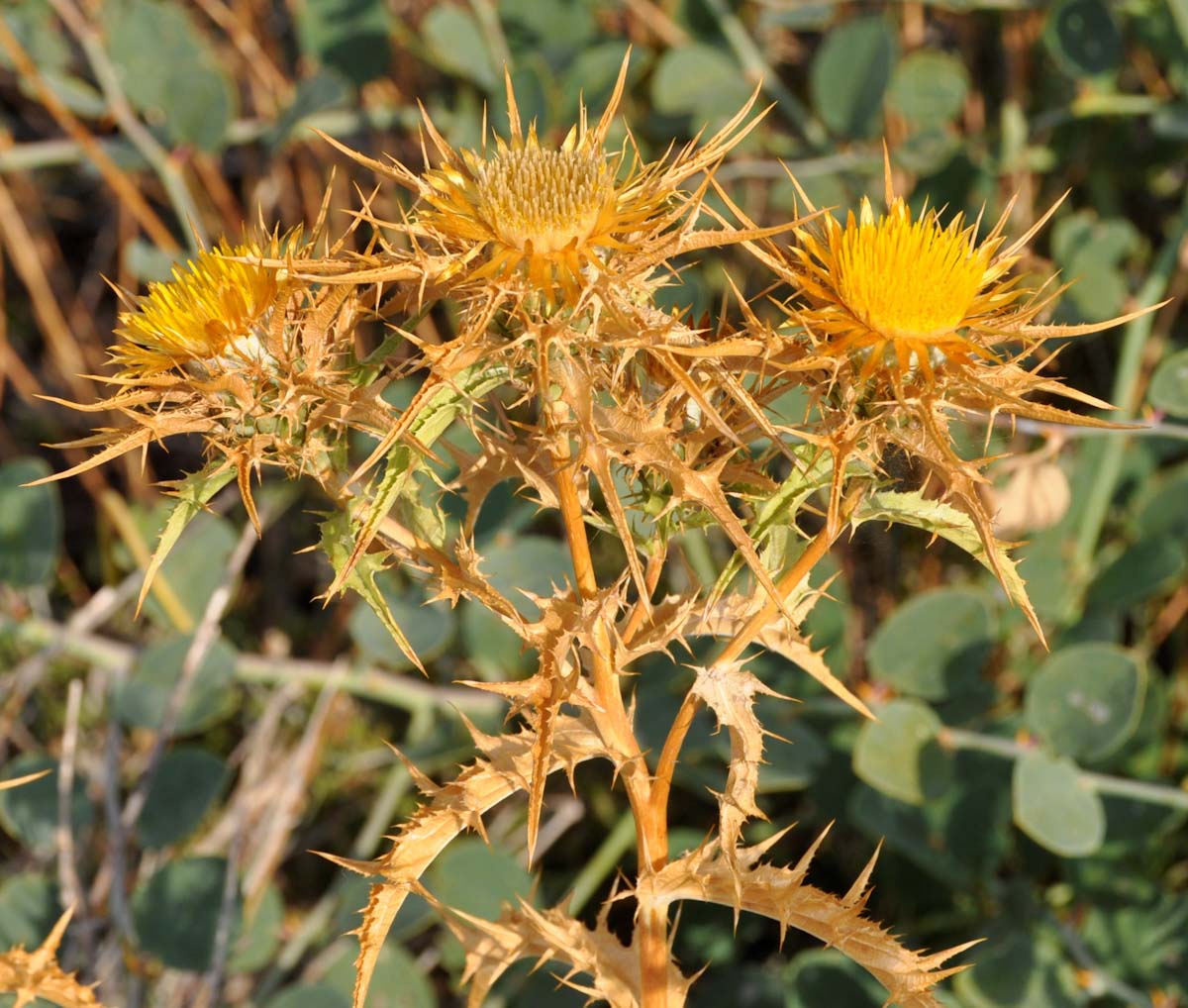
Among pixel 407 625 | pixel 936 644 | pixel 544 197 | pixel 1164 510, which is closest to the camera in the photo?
pixel 544 197

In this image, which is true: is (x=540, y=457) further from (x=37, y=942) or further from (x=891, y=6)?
(x=891, y=6)

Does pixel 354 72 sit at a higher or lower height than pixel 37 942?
higher

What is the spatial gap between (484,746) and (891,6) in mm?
2447

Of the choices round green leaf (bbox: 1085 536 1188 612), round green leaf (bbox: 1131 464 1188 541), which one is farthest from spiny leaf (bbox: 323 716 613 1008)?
round green leaf (bbox: 1131 464 1188 541)

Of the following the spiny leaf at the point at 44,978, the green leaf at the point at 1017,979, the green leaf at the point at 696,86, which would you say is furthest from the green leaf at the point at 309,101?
the green leaf at the point at 1017,979

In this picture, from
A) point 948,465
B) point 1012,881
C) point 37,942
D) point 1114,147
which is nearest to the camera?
point 948,465

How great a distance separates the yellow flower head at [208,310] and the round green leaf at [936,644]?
121 cm

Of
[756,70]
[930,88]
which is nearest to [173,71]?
[756,70]

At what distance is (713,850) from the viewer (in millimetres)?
1111

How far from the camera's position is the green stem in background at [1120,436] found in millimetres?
2129

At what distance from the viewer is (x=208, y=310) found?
1.02 m

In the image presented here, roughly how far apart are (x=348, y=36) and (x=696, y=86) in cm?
75

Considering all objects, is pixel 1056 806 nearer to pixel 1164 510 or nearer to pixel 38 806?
pixel 1164 510

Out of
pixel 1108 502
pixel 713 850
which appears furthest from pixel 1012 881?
pixel 713 850
